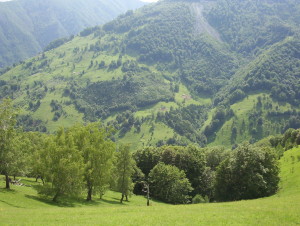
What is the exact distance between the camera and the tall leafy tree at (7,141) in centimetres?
5647

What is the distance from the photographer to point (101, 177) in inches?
2571

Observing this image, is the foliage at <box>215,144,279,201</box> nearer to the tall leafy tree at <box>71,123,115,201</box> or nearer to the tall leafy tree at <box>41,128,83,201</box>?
the tall leafy tree at <box>71,123,115,201</box>

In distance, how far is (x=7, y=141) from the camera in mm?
56875

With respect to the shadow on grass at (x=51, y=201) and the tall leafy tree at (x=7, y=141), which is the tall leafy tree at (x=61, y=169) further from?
the tall leafy tree at (x=7, y=141)

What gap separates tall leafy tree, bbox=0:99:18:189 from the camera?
56.5m

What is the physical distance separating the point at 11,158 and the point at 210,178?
3135 inches

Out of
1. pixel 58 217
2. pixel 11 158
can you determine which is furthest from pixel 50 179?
pixel 58 217

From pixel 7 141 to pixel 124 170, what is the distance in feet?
106

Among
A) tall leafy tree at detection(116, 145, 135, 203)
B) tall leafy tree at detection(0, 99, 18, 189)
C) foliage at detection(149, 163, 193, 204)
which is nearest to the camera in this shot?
tall leafy tree at detection(0, 99, 18, 189)

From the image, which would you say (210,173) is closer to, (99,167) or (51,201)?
(99,167)

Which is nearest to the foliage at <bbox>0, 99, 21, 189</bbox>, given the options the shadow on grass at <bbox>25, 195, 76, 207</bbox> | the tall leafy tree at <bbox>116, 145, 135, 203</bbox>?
the shadow on grass at <bbox>25, 195, 76, 207</bbox>

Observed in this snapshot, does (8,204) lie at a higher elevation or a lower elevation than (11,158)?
lower

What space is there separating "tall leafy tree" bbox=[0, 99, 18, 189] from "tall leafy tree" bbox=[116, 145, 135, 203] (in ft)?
93.4

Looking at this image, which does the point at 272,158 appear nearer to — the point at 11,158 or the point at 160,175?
the point at 160,175
